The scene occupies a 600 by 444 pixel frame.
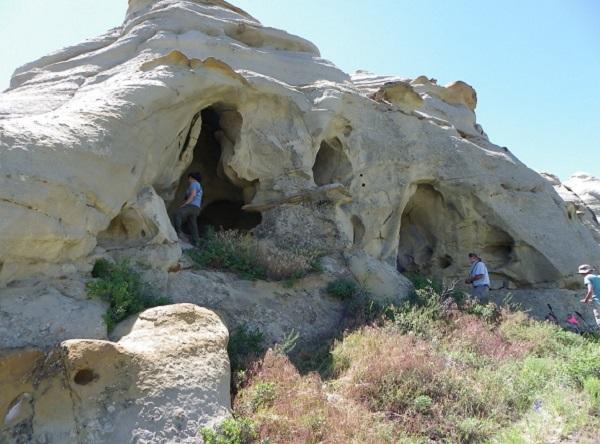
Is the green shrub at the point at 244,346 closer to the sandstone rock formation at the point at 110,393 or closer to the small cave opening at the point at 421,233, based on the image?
the sandstone rock formation at the point at 110,393

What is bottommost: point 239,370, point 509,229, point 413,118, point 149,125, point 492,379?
point 239,370

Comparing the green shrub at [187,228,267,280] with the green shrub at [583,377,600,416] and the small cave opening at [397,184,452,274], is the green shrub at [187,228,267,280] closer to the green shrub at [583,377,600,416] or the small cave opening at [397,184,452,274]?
the green shrub at [583,377,600,416]

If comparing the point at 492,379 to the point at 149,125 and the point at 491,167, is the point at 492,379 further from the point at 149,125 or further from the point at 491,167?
the point at 491,167

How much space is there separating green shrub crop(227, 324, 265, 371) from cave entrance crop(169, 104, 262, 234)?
432cm

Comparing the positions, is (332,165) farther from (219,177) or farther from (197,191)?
(197,191)

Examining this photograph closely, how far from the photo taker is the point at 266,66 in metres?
12.8

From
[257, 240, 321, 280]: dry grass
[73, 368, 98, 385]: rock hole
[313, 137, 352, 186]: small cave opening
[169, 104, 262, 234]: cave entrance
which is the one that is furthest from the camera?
[313, 137, 352, 186]: small cave opening

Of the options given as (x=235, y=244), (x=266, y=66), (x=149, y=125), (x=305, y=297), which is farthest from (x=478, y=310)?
(x=266, y=66)

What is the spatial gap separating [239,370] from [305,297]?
264 cm

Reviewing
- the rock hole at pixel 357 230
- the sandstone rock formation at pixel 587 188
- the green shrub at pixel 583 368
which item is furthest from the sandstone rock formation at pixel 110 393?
the sandstone rock formation at pixel 587 188

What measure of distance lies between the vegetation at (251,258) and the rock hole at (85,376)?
12.1 feet

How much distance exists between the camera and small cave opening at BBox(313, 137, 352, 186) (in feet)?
38.8

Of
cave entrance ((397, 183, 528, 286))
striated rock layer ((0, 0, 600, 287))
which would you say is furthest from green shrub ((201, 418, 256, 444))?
cave entrance ((397, 183, 528, 286))

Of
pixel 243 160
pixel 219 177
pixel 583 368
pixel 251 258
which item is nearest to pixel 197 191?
pixel 243 160
